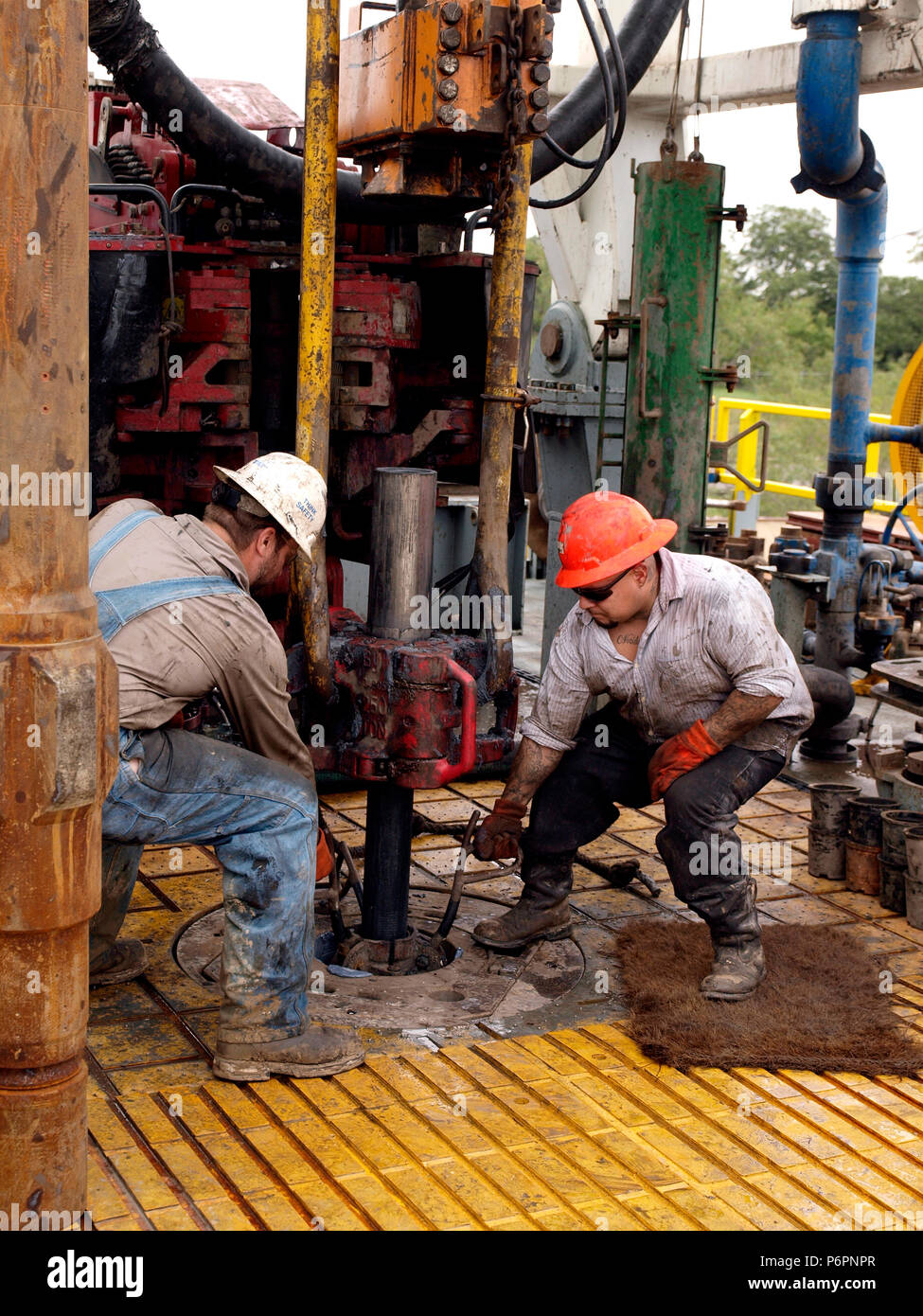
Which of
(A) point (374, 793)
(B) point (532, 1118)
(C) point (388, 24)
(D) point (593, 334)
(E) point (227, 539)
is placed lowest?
(B) point (532, 1118)

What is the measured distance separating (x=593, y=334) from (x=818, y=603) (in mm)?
1957

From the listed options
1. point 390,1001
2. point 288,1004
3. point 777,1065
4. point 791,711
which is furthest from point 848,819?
point 288,1004

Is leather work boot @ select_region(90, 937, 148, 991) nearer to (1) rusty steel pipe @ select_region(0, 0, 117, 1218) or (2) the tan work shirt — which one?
(2) the tan work shirt

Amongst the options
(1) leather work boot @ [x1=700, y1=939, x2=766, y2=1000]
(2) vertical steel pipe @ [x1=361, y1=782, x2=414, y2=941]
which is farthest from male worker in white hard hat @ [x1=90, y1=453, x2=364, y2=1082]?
(1) leather work boot @ [x1=700, y1=939, x2=766, y2=1000]

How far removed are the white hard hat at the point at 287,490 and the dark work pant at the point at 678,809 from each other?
121cm

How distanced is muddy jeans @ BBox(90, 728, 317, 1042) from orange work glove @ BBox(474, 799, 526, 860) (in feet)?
2.47

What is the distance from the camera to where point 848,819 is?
5016 millimetres

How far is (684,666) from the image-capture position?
406 centimetres

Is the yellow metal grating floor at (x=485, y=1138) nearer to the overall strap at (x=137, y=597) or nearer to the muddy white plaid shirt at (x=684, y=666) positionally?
the muddy white plaid shirt at (x=684, y=666)

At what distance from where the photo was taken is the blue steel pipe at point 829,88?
598cm

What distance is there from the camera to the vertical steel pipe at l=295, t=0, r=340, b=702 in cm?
367

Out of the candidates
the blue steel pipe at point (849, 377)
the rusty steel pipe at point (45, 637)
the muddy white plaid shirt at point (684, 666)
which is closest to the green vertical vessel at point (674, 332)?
the blue steel pipe at point (849, 377)

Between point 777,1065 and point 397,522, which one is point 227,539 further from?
point 777,1065

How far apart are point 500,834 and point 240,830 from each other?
3.21ft
